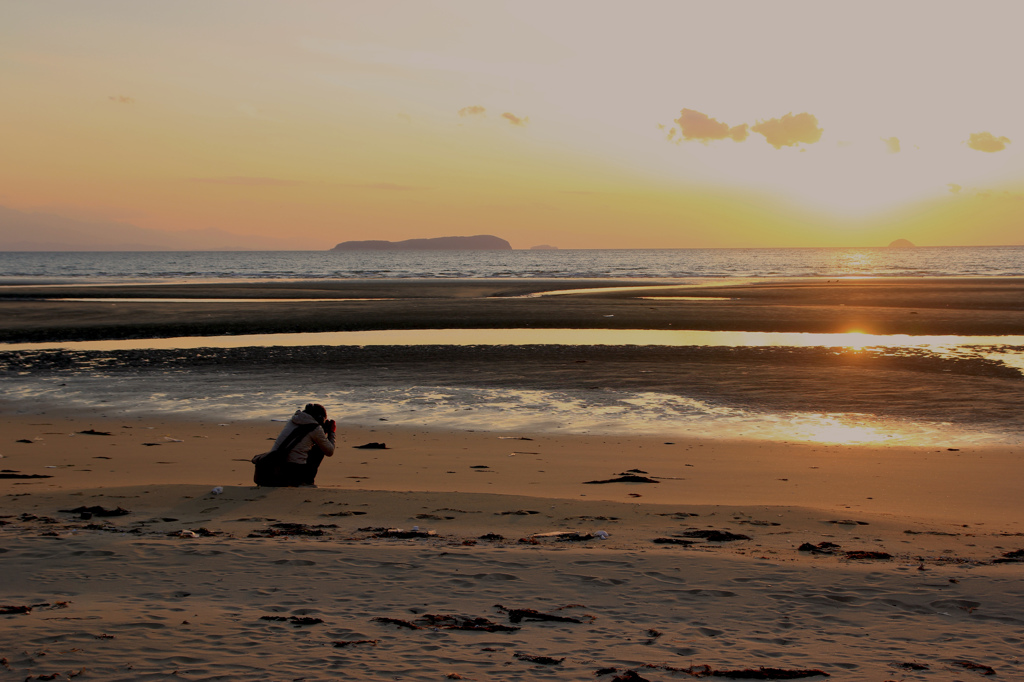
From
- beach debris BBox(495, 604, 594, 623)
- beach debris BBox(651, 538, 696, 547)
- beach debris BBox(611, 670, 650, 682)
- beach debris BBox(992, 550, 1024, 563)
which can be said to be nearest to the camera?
beach debris BBox(611, 670, 650, 682)

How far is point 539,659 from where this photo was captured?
15.8 feet

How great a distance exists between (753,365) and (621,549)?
15.2 m

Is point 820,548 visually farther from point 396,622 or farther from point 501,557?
point 396,622

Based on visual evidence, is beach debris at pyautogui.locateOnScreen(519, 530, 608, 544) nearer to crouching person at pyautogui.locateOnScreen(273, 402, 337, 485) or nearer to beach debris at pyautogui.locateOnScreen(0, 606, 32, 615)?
crouching person at pyautogui.locateOnScreen(273, 402, 337, 485)

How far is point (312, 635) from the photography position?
5.12 m

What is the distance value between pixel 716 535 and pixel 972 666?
109 inches

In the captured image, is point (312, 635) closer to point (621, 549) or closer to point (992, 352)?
point (621, 549)

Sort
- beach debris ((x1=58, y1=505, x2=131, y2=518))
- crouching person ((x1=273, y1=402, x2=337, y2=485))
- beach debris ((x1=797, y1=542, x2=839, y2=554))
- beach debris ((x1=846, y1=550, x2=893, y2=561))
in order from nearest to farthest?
beach debris ((x1=846, y1=550, x2=893, y2=561)) < beach debris ((x1=797, y1=542, x2=839, y2=554)) < beach debris ((x1=58, y1=505, x2=131, y2=518)) < crouching person ((x1=273, y1=402, x2=337, y2=485))

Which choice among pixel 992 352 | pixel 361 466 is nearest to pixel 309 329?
pixel 361 466

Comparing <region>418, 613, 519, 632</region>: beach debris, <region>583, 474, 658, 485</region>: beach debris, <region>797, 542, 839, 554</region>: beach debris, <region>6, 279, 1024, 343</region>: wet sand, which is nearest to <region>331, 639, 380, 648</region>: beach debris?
<region>418, 613, 519, 632</region>: beach debris

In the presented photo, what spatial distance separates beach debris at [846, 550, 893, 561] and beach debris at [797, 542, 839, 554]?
158mm

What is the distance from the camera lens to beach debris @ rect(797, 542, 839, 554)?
692 centimetres

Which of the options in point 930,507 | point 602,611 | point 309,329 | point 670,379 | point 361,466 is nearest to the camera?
point 602,611

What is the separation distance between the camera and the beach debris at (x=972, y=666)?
4.69 m
